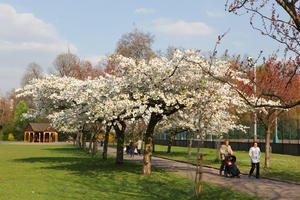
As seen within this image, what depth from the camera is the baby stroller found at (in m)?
17.0

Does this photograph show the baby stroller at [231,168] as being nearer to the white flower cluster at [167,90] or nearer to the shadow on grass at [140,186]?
→ the white flower cluster at [167,90]

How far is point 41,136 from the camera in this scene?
8669 centimetres

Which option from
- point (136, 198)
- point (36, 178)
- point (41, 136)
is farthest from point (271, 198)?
point (41, 136)

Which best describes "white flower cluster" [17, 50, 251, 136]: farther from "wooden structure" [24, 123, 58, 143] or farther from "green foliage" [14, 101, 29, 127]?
"green foliage" [14, 101, 29, 127]

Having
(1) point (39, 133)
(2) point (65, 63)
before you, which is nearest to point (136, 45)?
(2) point (65, 63)

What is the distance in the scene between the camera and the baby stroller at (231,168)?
671 inches

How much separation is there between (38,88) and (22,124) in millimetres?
71058

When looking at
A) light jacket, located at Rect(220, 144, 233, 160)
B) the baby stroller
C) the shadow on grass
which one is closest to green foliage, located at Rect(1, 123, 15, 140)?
the shadow on grass

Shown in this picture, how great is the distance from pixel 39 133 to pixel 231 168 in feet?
238

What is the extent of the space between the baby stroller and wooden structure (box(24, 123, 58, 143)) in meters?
68.5

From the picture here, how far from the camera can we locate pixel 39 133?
8231 cm

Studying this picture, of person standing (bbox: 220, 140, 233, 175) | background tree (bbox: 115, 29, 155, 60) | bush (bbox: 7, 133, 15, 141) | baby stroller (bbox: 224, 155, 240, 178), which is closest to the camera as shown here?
baby stroller (bbox: 224, 155, 240, 178)

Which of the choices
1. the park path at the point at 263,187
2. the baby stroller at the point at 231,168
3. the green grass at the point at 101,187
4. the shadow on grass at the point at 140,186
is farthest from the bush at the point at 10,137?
the baby stroller at the point at 231,168

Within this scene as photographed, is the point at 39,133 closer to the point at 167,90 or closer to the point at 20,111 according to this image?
the point at 20,111
